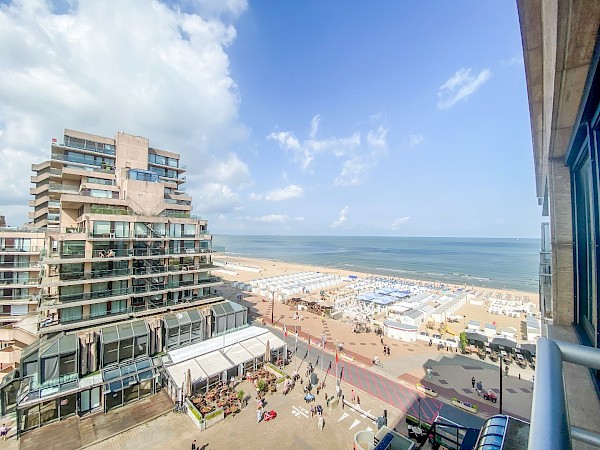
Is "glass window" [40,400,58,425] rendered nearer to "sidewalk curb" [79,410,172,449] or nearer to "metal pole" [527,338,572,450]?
"sidewalk curb" [79,410,172,449]

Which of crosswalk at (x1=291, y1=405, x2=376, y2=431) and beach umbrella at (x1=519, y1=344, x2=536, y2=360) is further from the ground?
beach umbrella at (x1=519, y1=344, x2=536, y2=360)

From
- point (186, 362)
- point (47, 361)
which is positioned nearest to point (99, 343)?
point (47, 361)

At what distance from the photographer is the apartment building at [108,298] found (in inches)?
922

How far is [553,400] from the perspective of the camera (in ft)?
5.34

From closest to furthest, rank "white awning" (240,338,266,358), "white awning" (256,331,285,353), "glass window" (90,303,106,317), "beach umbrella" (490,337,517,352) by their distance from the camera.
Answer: "glass window" (90,303,106,317), "white awning" (240,338,266,358), "white awning" (256,331,285,353), "beach umbrella" (490,337,517,352)

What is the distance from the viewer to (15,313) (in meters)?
33.1

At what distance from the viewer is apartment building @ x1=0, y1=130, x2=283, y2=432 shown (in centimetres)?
2341

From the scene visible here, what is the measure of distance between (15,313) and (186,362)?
73.4ft

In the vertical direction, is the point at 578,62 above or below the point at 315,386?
above

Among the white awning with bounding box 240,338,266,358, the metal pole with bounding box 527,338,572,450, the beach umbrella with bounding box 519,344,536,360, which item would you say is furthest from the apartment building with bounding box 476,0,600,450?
the beach umbrella with bounding box 519,344,536,360

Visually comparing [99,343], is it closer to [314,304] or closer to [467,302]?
[314,304]

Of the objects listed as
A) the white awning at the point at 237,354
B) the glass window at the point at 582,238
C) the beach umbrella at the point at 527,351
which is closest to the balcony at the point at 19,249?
the white awning at the point at 237,354

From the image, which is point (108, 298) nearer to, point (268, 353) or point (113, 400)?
point (113, 400)

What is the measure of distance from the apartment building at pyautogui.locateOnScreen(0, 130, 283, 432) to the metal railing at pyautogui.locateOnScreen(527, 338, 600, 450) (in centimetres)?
2760
